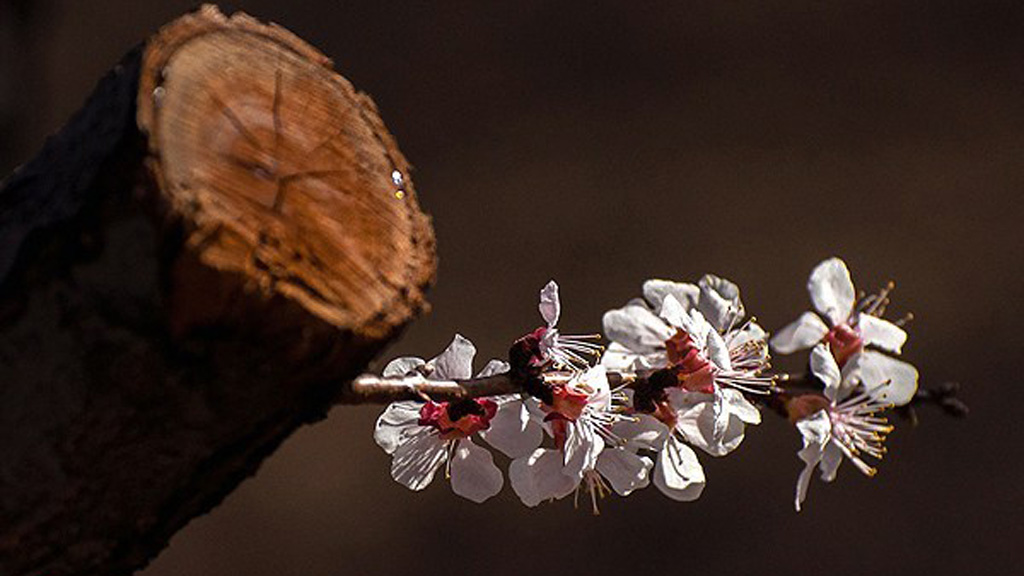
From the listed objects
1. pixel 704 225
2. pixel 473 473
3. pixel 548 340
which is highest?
pixel 548 340

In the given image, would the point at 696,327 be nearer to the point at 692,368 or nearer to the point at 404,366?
the point at 692,368

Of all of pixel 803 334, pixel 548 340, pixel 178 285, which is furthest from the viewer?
pixel 803 334

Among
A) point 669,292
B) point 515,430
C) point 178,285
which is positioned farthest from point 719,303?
point 178,285

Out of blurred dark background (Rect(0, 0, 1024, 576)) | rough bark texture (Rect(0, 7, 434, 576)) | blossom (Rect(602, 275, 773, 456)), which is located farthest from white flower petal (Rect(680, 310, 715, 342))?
blurred dark background (Rect(0, 0, 1024, 576))

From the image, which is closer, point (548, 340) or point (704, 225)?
point (548, 340)

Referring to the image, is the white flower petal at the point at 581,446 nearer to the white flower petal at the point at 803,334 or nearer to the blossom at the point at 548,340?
the blossom at the point at 548,340

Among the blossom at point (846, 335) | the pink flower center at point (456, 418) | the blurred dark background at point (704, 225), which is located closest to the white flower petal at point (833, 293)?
the blossom at point (846, 335)

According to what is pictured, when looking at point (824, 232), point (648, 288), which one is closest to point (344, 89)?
point (648, 288)
